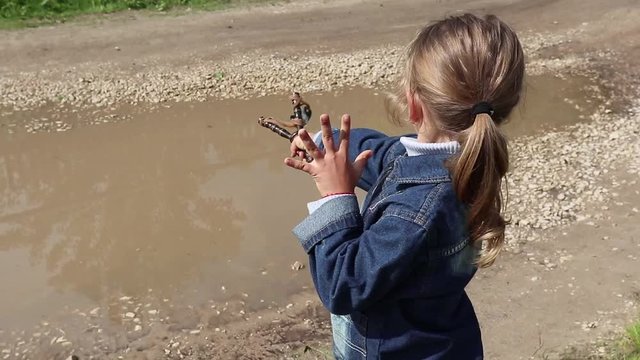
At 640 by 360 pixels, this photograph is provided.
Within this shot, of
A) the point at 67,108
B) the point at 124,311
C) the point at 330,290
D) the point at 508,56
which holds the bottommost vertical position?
the point at 124,311

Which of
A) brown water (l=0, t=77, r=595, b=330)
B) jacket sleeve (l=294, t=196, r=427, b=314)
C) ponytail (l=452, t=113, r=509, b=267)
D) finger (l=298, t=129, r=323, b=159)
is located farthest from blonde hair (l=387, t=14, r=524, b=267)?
brown water (l=0, t=77, r=595, b=330)

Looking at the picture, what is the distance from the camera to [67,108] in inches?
302

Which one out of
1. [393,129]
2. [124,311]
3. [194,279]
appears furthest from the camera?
[393,129]

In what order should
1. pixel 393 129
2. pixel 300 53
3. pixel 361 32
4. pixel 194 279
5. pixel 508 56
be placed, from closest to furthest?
pixel 508 56
pixel 194 279
pixel 393 129
pixel 300 53
pixel 361 32

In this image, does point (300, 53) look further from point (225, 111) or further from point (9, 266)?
point (9, 266)

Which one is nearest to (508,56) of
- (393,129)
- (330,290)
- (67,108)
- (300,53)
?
(330,290)

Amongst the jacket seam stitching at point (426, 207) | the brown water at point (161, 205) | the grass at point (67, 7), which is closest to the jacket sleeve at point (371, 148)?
the jacket seam stitching at point (426, 207)

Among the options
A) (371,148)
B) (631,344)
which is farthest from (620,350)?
(371,148)

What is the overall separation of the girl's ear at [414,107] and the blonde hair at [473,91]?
17mm

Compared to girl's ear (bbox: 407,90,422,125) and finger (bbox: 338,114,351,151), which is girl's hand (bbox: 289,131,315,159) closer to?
finger (bbox: 338,114,351,151)

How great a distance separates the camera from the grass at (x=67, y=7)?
1047 cm

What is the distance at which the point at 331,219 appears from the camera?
1901mm

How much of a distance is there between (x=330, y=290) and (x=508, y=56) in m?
0.73

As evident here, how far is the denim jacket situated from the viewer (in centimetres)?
184
